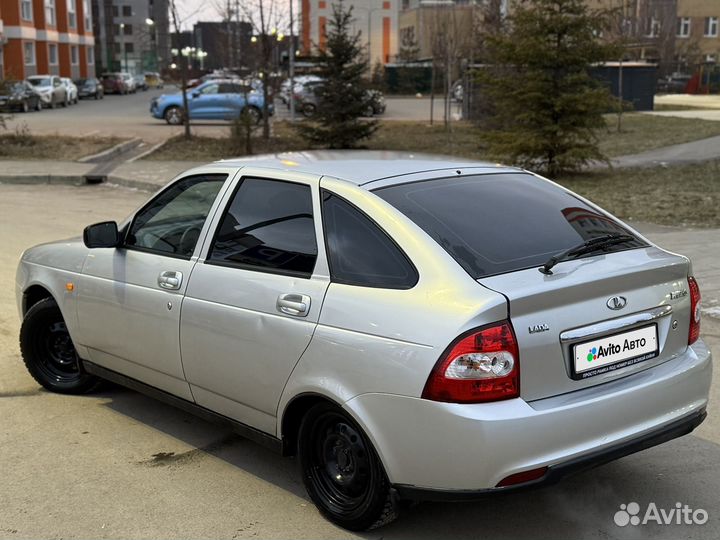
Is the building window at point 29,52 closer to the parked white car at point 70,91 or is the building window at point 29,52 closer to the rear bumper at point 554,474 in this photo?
the parked white car at point 70,91

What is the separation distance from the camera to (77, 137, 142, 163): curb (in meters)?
20.0

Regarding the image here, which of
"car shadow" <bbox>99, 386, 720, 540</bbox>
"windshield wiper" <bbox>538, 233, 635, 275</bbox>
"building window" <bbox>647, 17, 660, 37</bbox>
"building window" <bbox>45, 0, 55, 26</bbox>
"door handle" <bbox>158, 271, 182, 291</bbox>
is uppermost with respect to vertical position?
"building window" <bbox>45, 0, 55, 26</bbox>

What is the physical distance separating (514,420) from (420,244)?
2.75ft

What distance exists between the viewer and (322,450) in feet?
12.4

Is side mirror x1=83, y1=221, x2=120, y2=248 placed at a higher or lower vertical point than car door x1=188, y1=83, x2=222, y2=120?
lower

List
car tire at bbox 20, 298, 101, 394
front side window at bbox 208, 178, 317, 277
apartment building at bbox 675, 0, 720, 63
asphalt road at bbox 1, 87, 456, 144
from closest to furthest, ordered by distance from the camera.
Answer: front side window at bbox 208, 178, 317, 277
car tire at bbox 20, 298, 101, 394
asphalt road at bbox 1, 87, 456, 144
apartment building at bbox 675, 0, 720, 63

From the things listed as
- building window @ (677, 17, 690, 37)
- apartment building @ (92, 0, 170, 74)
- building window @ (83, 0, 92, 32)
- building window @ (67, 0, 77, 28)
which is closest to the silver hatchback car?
building window @ (67, 0, 77, 28)

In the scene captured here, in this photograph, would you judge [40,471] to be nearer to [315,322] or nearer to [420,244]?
[315,322]

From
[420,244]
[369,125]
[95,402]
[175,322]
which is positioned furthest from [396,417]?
[369,125]

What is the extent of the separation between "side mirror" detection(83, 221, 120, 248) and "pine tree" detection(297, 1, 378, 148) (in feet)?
47.2

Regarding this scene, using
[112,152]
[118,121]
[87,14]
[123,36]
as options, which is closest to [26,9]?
[87,14]

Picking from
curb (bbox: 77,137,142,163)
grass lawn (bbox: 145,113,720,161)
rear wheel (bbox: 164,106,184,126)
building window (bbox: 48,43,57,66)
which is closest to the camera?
curb (bbox: 77,137,142,163)

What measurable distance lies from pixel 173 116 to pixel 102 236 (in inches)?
1077

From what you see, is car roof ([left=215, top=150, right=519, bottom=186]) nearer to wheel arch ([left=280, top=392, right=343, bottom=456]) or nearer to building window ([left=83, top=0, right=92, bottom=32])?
wheel arch ([left=280, top=392, right=343, bottom=456])
